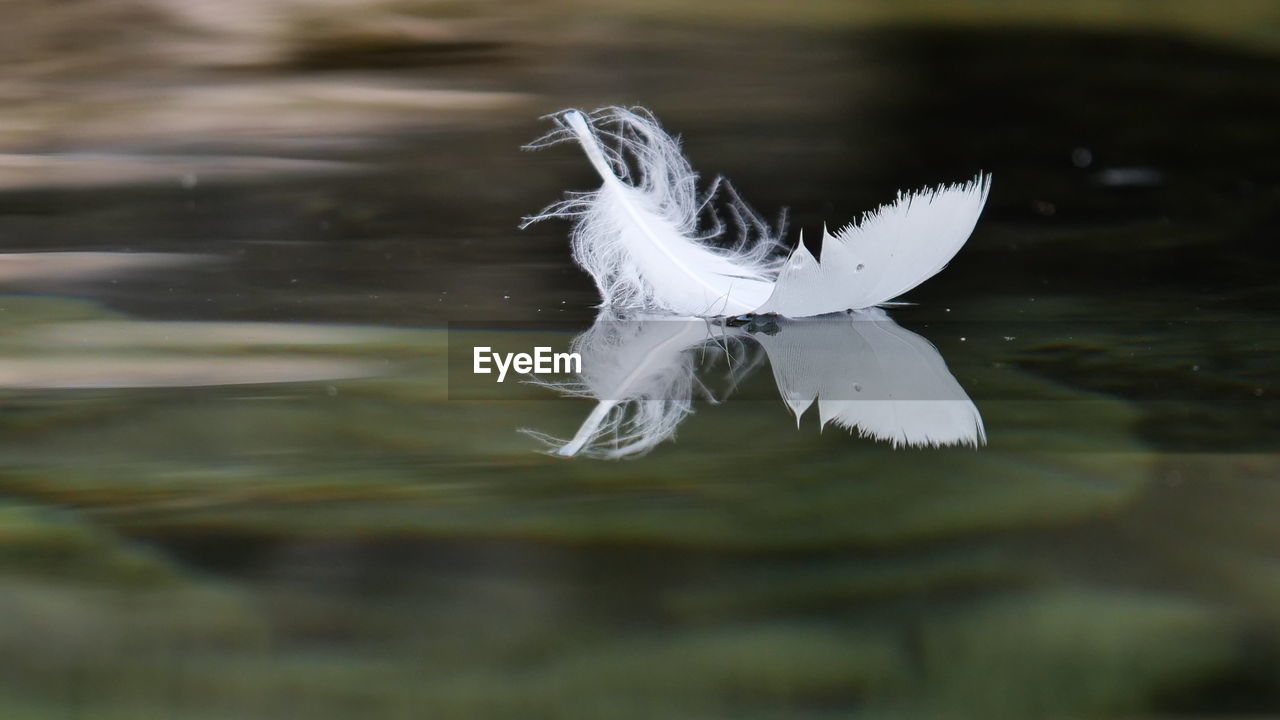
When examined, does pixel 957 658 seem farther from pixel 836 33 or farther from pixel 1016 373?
pixel 836 33

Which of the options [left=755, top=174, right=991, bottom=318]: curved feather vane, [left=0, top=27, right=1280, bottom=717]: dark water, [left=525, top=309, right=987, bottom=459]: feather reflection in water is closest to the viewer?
[left=0, top=27, right=1280, bottom=717]: dark water

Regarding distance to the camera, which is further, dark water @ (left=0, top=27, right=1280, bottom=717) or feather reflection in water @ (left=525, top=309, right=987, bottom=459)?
feather reflection in water @ (left=525, top=309, right=987, bottom=459)

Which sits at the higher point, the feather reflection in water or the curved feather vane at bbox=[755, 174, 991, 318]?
the curved feather vane at bbox=[755, 174, 991, 318]

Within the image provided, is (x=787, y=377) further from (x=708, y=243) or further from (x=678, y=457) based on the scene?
(x=708, y=243)

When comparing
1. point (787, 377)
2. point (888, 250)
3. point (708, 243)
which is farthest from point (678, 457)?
point (708, 243)

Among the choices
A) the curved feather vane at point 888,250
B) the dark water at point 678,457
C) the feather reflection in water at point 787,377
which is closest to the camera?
the dark water at point 678,457

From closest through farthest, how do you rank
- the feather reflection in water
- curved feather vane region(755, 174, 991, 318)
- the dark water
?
1. the dark water
2. the feather reflection in water
3. curved feather vane region(755, 174, 991, 318)

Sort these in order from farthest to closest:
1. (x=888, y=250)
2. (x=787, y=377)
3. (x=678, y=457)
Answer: (x=888, y=250), (x=787, y=377), (x=678, y=457)
